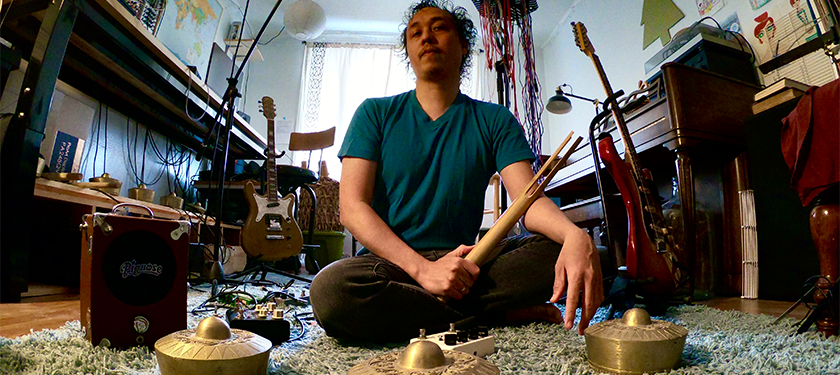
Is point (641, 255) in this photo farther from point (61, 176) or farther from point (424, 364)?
point (61, 176)

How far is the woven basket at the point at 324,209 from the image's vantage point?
3391 mm

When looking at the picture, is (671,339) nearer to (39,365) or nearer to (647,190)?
(647,190)

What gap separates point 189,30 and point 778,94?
3.47 m

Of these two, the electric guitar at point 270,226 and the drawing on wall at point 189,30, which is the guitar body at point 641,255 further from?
the drawing on wall at point 189,30

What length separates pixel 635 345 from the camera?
0.51 m

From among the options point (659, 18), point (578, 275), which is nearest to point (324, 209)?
point (659, 18)

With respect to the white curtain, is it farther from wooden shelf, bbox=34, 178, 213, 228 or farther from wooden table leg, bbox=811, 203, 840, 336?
wooden table leg, bbox=811, 203, 840, 336

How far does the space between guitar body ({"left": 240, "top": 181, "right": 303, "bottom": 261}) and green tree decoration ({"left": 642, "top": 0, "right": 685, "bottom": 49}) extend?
2705mm

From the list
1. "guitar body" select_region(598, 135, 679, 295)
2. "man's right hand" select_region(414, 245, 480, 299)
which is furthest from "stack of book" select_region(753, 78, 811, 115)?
"man's right hand" select_region(414, 245, 480, 299)

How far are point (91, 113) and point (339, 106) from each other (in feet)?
8.35

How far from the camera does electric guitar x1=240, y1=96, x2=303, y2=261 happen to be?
1.97 metres

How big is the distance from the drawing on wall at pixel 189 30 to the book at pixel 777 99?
10.5ft

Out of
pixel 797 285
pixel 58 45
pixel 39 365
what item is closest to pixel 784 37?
pixel 797 285

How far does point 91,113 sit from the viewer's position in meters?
2.02
